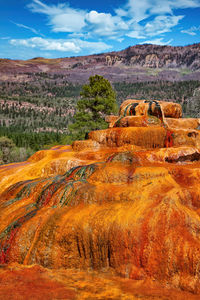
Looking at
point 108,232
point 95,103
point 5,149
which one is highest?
point 95,103

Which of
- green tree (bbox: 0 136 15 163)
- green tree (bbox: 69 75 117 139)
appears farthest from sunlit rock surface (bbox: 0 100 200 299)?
green tree (bbox: 0 136 15 163)

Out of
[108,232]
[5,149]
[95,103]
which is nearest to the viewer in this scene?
[108,232]

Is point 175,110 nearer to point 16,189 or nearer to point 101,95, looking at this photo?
point 101,95

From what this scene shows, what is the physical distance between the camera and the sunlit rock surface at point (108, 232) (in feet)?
20.2

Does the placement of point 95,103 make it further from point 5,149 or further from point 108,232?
point 5,149

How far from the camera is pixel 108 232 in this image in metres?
7.13

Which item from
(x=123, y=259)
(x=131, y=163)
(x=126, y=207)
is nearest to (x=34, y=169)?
(x=131, y=163)

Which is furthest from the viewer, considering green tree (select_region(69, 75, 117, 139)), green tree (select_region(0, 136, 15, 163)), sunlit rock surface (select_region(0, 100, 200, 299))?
green tree (select_region(0, 136, 15, 163))

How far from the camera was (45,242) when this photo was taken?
7.60 metres

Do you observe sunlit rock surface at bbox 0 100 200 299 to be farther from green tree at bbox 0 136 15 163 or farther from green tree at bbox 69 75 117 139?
green tree at bbox 0 136 15 163

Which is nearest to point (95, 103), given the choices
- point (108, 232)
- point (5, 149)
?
point (108, 232)

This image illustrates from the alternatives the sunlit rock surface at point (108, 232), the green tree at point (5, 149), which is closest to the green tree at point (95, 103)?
the sunlit rock surface at point (108, 232)

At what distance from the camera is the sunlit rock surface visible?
6.16 metres

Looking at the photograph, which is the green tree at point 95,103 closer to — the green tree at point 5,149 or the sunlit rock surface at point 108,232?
the sunlit rock surface at point 108,232
